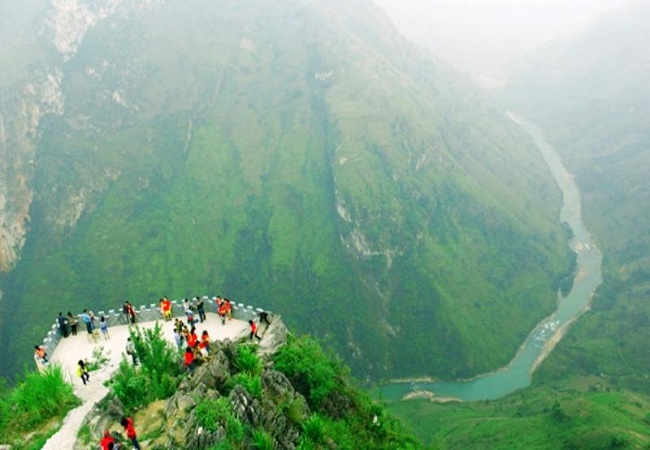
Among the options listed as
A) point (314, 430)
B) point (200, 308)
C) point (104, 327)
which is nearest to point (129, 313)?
point (104, 327)

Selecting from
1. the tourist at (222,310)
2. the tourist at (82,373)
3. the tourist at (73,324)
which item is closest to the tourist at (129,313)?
the tourist at (73,324)

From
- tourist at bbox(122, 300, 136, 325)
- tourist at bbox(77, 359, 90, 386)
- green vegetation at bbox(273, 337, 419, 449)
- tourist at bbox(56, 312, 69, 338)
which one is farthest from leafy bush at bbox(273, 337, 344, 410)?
tourist at bbox(56, 312, 69, 338)

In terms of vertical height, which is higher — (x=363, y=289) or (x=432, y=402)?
(x=363, y=289)

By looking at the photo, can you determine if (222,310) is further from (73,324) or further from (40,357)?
(40,357)

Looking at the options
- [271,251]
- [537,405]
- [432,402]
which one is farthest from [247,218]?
[537,405]

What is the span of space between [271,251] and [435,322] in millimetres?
59292

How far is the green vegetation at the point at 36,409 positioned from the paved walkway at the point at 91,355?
29.5 inches

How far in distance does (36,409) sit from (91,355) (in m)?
9.80

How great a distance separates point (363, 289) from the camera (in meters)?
179

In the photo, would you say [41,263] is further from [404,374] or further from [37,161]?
[404,374]

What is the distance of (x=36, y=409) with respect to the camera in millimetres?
33281

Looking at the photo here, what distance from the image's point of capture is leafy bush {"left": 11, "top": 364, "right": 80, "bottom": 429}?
109 feet

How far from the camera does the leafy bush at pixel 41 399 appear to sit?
33.2 meters

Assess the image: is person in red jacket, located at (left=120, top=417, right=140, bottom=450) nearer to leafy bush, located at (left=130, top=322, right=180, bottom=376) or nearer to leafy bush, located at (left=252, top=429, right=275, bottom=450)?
leafy bush, located at (left=130, top=322, right=180, bottom=376)
